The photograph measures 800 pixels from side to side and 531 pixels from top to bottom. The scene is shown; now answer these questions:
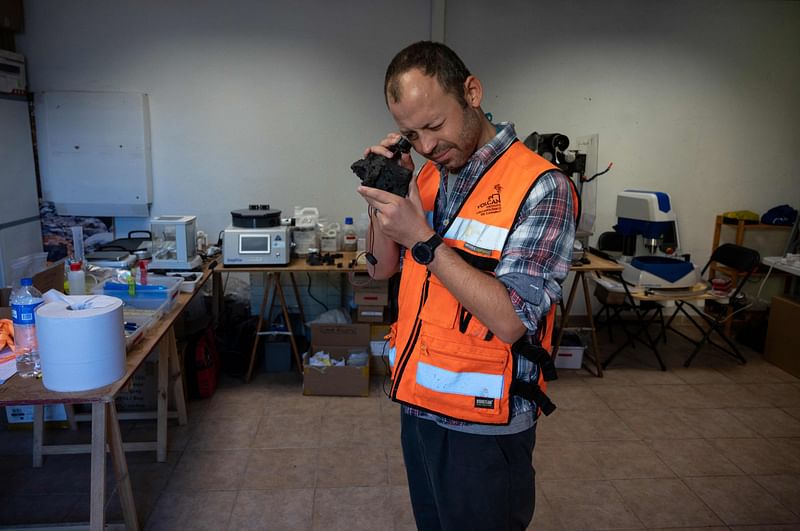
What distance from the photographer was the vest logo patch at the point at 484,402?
3.76ft

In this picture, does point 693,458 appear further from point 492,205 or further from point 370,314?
point 492,205

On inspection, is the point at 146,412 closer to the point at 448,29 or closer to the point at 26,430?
the point at 26,430

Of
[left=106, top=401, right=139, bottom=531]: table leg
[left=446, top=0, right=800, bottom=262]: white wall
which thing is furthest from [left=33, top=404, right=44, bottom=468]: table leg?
[left=446, top=0, right=800, bottom=262]: white wall

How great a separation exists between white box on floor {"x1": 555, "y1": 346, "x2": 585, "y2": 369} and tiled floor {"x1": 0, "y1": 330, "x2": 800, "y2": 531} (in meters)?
0.28

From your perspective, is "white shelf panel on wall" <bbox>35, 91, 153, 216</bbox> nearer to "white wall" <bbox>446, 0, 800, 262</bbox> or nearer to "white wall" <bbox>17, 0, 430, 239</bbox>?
"white wall" <bbox>17, 0, 430, 239</bbox>

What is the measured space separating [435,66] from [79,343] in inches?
52.0

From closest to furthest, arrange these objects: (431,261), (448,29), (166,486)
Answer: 1. (431,261)
2. (166,486)
3. (448,29)

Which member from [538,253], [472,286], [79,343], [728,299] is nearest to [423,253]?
[472,286]

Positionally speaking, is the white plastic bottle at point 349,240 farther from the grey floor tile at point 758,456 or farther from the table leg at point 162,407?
the grey floor tile at point 758,456

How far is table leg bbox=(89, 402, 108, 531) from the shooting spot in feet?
5.57

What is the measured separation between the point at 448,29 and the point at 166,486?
3.62m

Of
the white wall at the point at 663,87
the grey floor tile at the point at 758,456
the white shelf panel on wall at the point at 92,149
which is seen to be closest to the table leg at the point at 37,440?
the white shelf panel on wall at the point at 92,149

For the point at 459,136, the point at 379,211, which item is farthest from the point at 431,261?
the point at 459,136

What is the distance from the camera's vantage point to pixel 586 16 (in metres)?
4.41
